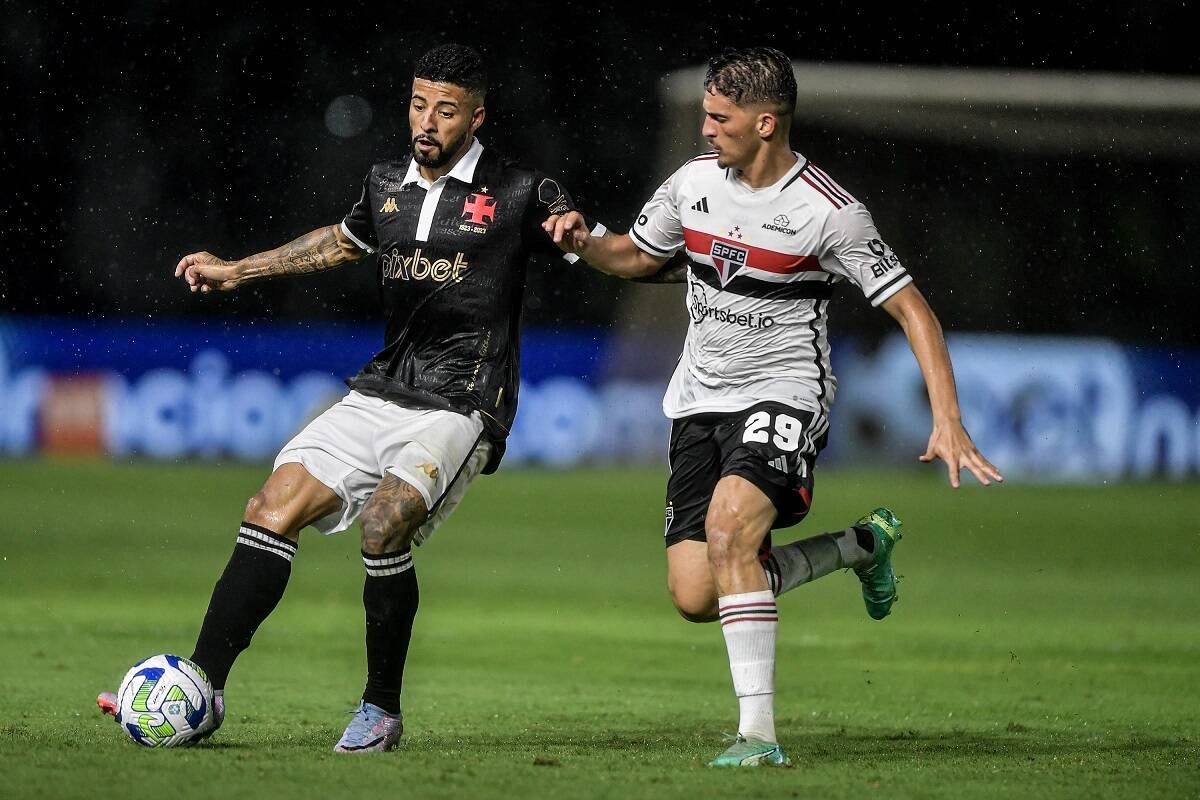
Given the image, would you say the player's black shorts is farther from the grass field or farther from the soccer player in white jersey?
the grass field

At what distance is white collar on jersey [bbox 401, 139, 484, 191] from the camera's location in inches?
205

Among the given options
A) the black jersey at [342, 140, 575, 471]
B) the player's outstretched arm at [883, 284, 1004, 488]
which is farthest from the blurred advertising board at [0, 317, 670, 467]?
the player's outstretched arm at [883, 284, 1004, 488]

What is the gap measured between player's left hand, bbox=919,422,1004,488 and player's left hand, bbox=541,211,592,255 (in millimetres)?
1193

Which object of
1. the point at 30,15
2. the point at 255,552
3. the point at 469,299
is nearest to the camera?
the point at 255,552

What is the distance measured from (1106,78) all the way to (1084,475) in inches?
137

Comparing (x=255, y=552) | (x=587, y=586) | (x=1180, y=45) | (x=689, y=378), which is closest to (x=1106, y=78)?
(x=1180, y=45)

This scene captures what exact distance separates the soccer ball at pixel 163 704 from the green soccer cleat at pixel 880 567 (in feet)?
7.66

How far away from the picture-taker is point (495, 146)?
15.5 metres

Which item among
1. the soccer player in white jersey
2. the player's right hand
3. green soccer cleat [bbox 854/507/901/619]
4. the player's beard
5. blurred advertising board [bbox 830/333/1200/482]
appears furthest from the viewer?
blurred advertising board [bbox 830/333/1200/482]

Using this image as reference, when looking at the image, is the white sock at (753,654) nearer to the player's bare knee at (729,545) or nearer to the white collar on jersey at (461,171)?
the player's bare knee at (729,545)

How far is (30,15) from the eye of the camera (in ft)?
53.3

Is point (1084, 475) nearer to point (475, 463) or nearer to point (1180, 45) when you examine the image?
point (1180, 45)

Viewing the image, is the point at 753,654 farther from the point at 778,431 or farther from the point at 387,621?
the point at 387,621

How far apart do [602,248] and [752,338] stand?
0.55m
